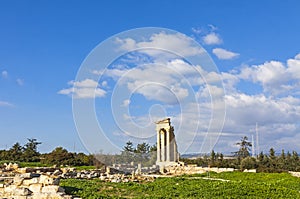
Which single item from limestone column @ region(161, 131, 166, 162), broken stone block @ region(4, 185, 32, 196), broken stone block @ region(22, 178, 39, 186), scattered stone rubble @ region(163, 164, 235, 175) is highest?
limestone column @ region(161, 131, 166, 162)

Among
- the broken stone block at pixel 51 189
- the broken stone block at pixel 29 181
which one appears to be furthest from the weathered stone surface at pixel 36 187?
the broken stone block at pixel 51 189

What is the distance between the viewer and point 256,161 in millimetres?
43750

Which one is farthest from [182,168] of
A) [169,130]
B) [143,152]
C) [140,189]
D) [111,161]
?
[140,189]

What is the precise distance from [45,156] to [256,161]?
27681 millimetres

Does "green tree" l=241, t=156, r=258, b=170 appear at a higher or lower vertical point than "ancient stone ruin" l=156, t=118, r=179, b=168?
lower

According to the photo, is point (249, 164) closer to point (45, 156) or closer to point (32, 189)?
point (45, 156)

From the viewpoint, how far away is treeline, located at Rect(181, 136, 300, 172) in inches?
1621

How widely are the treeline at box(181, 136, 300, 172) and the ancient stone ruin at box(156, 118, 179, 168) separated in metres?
4.93

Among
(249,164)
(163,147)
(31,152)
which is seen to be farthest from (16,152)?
(249,164)

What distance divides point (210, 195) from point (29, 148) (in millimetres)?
39262

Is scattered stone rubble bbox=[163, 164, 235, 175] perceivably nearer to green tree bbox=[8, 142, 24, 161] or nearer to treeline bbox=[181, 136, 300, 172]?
treeline bbox=[181, 136, 300, 172]

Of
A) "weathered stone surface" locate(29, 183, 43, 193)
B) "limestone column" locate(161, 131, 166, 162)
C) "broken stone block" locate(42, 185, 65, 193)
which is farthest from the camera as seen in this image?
"limestone column" locate(161, 131, 166, 162)

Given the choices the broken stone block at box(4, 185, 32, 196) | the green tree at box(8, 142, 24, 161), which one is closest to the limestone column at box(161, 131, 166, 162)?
the green tree at box(8, 142, 24, 161)

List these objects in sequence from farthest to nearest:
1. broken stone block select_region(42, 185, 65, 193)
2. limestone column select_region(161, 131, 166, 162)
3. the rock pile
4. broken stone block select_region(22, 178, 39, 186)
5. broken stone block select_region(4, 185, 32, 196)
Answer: limestone column select_region(161, 131, 166, 162) → broken stone block select_region(22, 178, 39, 186) → broken stone block select_region(42, 185, 65, 193) → broken stone block select_region(4, 185, 32, 196) → the rock pile
